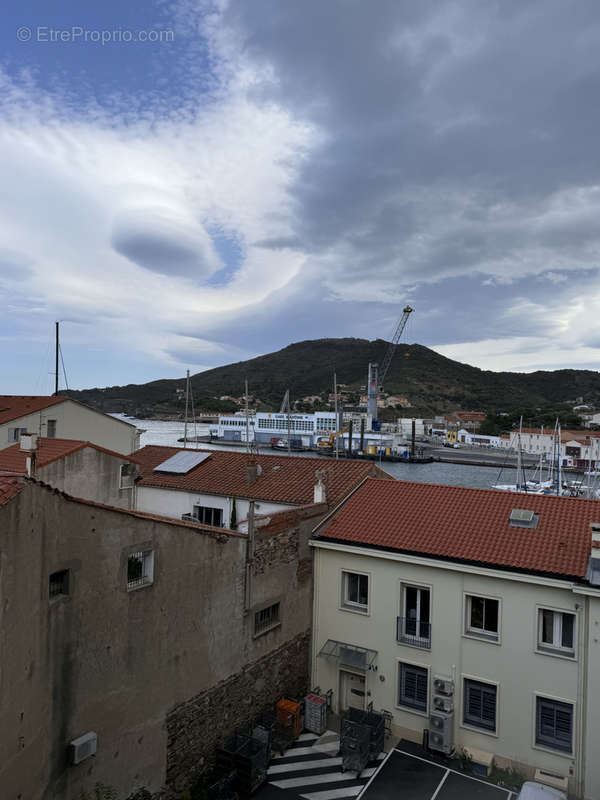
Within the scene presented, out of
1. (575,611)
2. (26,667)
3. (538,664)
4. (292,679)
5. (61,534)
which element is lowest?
(292,679)

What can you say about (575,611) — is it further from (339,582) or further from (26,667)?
(26,667)

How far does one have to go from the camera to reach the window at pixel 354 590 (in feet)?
42.1

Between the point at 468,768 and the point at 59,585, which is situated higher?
the point at 59,585

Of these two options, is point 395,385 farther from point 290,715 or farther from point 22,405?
point 290,715

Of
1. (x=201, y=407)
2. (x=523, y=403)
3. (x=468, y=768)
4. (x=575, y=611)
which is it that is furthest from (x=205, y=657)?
(x=523, y=403)

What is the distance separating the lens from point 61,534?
6.97 meters

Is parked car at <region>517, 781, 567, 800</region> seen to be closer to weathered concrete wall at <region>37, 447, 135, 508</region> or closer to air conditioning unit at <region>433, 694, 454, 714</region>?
air conditioning unit at <region>433, 694, 454, 714</region>

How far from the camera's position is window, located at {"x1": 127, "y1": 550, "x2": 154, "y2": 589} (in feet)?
27.7

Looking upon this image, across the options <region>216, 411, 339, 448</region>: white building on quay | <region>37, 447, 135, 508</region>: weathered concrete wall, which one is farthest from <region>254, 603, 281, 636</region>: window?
<region>216, 411, 339, 448</region>: white building on quay

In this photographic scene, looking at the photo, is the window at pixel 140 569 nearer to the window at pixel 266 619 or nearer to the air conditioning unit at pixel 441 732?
the window at pixel 266 619

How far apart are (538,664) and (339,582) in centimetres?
460

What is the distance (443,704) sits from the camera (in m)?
11.3

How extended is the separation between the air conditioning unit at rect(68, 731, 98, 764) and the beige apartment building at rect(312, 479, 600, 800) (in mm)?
6492

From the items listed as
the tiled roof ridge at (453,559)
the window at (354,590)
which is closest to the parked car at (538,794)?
the tiled roof ridge at (453,559)
